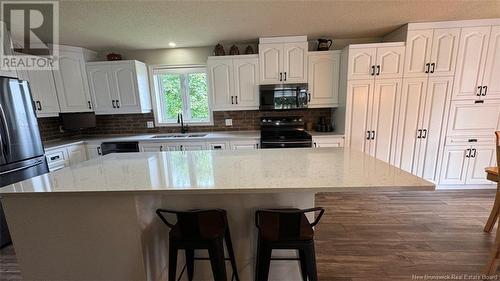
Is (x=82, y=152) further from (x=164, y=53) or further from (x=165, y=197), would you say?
(x=165, y=197)

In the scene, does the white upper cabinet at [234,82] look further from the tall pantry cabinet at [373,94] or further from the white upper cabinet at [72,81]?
the white upper cabinet at [72,81]

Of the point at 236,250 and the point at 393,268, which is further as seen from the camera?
the point at 393,268

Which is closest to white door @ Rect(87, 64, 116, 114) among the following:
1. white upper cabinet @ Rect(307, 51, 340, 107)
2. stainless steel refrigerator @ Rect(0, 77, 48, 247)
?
stainless steel refrigerator @ Rect(0, 77, 48, 247)

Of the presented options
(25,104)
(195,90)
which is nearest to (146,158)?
(25,104)

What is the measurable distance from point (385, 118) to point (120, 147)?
4124 millimetres

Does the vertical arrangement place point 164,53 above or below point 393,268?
above

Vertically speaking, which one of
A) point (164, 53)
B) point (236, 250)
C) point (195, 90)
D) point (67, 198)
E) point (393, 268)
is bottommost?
point (393, 268)

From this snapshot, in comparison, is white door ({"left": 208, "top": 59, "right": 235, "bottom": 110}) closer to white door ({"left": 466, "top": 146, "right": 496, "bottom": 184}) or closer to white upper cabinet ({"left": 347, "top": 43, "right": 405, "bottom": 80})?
white upper cabinet ({"left": 347, "top": 43, "right": 405, "bottom": 80})

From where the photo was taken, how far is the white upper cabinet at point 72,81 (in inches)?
126

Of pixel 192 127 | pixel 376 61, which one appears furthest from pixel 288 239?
pixel 192 127

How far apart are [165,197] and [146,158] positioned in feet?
1.59

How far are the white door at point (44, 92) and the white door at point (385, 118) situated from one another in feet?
15.6

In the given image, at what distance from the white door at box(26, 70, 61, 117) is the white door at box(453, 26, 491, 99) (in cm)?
579

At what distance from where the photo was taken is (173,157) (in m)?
1.85
